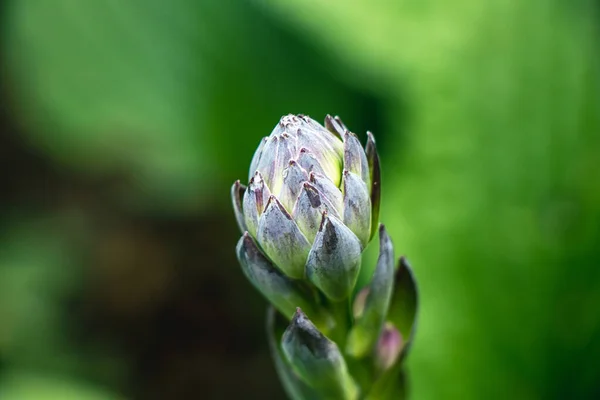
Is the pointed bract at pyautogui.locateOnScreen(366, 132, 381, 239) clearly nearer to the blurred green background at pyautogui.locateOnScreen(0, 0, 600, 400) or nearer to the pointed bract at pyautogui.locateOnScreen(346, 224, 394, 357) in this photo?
the pointed bract at pyautogui.locateOnScreen(346, 224, 394, 357)

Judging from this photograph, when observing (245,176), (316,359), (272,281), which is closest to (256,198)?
(272,281)

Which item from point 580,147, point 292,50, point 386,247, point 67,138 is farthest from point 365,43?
point 386,247

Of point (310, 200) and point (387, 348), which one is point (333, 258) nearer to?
point (310, 200)

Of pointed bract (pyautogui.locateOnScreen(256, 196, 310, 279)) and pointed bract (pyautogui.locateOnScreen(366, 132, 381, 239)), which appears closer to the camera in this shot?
pointed bract (pyautogui.locateOnScreen(256, 196, 310, 279))

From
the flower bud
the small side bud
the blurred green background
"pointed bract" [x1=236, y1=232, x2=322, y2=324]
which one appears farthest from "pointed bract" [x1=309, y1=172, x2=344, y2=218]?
the blurred green background

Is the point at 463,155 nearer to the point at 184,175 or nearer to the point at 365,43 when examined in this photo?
the point at 365,43

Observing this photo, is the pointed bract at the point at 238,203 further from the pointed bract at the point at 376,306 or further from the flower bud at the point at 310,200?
the pointed bract at the point at 376,306
